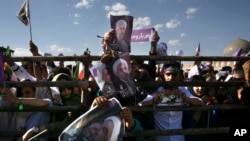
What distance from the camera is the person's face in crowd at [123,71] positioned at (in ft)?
10.6

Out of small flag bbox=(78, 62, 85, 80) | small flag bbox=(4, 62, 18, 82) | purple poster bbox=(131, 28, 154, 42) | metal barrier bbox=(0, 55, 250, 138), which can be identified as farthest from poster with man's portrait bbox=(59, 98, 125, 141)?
purple poster bbox=(131, 28, 154, 42)

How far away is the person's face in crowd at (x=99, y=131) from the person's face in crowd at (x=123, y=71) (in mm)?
992

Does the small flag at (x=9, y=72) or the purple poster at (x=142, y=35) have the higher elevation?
the purple poster at (x=142, y=35)

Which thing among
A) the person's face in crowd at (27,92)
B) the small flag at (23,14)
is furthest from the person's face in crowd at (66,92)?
the small flag at (23,14)

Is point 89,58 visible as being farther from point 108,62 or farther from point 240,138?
point 240,138

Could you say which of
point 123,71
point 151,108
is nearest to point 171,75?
point 151,108

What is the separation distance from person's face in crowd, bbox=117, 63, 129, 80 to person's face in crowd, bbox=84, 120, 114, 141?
0.99 metres

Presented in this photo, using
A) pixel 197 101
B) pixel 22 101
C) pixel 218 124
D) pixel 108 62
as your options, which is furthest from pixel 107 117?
pixel 218 124

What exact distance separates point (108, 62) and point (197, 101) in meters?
1.13

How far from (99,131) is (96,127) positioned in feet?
0.12

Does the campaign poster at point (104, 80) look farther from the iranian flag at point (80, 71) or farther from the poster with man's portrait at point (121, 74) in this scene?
the iranian flag at point (80, 71)

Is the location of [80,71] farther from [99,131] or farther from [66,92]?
[99,131]

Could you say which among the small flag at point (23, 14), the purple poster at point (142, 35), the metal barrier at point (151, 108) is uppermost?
the small flag at point (23, 14)

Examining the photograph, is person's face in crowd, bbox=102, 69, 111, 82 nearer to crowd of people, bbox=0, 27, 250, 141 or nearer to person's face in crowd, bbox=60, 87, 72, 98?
crowd of people, bbox=0, 27, 250, 141
